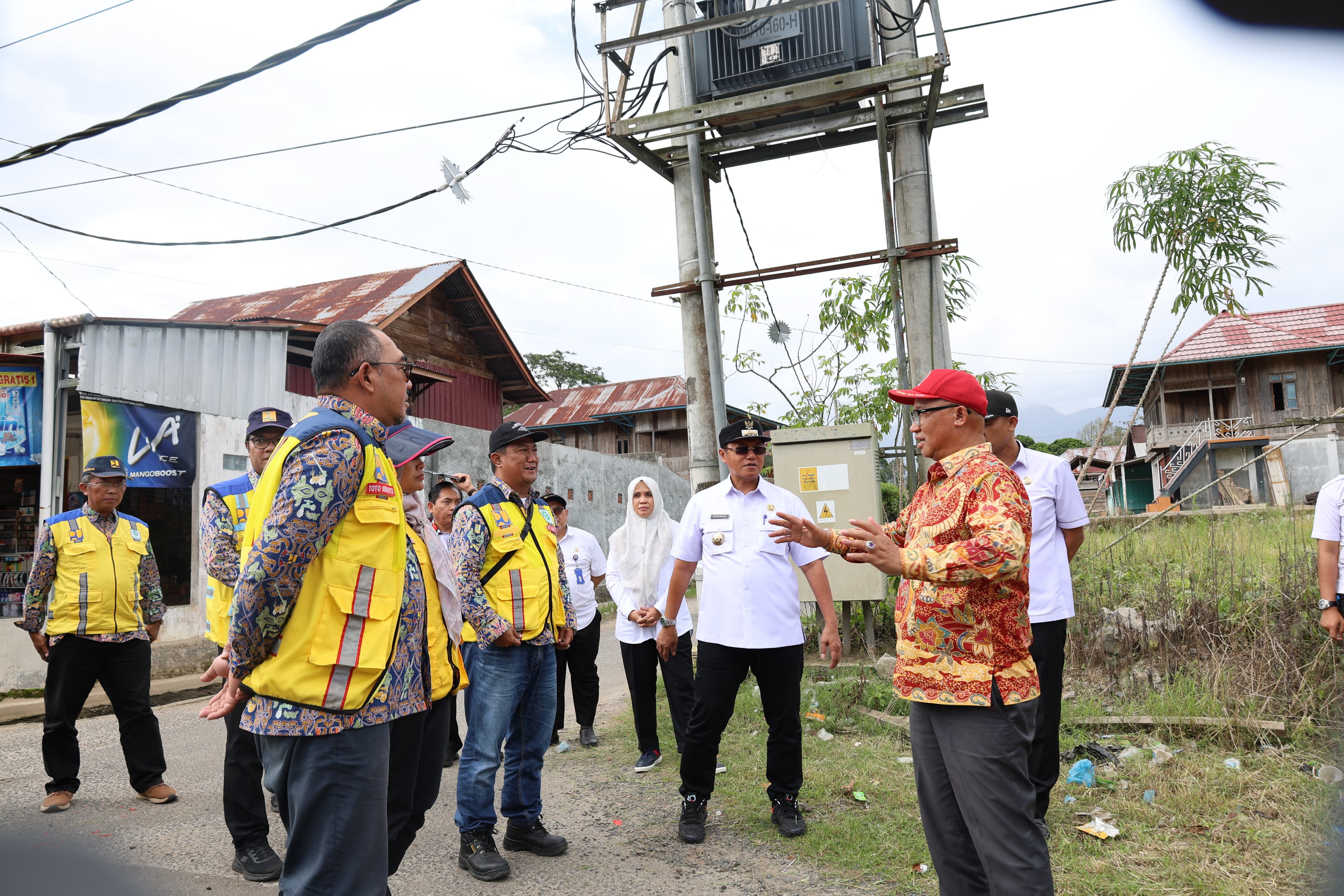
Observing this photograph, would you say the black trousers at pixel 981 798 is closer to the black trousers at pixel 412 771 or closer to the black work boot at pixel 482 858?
the black trousers at pixel 412 771

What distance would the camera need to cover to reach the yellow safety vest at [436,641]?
3.04 meters

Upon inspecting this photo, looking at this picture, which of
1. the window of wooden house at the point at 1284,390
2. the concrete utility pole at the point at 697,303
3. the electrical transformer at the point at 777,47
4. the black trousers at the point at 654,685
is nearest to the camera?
the black trousers at the point at 654,685

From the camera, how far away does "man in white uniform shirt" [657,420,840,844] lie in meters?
4.34

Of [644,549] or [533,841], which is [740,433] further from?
[533,841]

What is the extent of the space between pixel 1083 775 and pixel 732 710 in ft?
6.07

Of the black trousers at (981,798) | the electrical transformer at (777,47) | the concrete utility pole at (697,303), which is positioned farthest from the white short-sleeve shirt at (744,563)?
the electrical transformer at (777,47)

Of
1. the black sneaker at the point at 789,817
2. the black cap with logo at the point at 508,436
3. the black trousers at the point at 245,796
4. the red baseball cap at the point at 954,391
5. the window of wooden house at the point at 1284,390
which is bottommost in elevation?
the black sneaker at the point at 789,817

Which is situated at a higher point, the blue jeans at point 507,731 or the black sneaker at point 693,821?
the blue jeans at point 507,731

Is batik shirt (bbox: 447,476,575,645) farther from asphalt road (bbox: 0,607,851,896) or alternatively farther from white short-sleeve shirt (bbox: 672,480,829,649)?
asphalt road (bbox: 0,607,851,896)

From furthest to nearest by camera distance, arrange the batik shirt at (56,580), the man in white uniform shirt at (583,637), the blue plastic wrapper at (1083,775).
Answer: the man in white uniform shirt at (583,637), the batik shirt at (56,580), the blue plastic wrapper at (1083,775)

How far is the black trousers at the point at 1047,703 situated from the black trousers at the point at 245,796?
139 inches

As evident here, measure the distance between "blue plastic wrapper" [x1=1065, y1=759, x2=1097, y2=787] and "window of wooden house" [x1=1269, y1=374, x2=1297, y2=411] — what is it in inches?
1315

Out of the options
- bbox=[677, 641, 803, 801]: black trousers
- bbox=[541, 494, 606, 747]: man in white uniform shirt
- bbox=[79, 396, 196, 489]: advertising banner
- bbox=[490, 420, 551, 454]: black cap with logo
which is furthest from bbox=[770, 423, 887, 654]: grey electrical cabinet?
bbox=[79, 396, 196, 489]: advertising banner

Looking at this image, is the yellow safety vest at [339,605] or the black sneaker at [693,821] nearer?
the yellow safety vest at [339,605]
